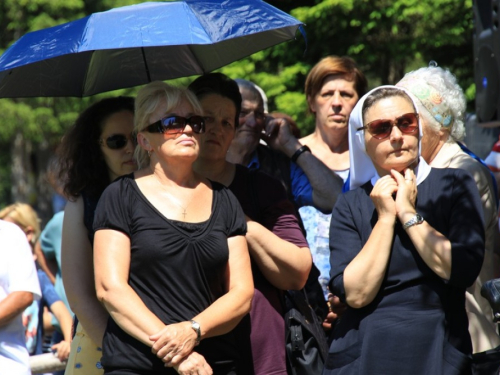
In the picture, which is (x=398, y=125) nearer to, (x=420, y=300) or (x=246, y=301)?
(x=420, y=300)

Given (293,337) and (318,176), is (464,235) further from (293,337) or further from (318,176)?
(318,176)

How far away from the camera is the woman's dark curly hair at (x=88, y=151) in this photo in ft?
13.5

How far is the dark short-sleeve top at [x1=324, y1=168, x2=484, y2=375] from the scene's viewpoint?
3.28 metres

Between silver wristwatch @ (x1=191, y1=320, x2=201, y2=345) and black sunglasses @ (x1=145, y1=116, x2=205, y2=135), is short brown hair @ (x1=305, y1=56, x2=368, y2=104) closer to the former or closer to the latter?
black sunglasses @ (x1=145, y1=116, x2=205, y2=135)

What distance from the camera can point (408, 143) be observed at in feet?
11.5

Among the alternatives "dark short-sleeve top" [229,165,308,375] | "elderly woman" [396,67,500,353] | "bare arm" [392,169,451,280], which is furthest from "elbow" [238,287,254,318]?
"elderly woman" [396,67,500,353]

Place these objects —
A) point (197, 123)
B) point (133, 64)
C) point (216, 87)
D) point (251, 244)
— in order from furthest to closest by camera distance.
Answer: point (133, 64), point (216, 87), point (251, 244), point (197, 123)

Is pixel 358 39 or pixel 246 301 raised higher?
pixel 358 39

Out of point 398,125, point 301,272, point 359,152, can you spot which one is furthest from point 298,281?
point 398,125

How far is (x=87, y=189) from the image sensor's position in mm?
4086

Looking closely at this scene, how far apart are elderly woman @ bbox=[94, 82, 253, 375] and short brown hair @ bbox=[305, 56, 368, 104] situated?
1.82 meters

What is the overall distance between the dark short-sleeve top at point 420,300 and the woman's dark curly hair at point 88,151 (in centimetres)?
134

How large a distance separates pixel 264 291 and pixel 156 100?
1022 millimetres

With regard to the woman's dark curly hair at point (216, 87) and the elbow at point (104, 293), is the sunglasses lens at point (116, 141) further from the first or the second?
the elbow at point (104, 293)
